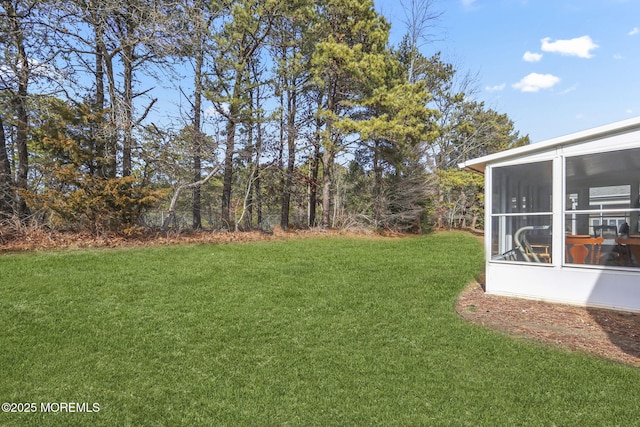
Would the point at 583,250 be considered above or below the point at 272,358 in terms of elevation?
above

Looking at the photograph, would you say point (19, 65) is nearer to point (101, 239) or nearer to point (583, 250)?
point (101, 239)

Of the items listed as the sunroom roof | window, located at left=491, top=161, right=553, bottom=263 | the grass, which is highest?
the sunroom roof

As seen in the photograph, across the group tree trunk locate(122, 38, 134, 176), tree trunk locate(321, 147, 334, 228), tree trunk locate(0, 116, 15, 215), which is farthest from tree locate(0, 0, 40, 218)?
tree trunk locate(321, 147, 334, 228)

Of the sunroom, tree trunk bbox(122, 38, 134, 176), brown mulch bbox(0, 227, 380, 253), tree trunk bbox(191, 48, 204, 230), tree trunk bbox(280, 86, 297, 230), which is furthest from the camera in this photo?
tree trunk bbox(280, 86, 297, 230)

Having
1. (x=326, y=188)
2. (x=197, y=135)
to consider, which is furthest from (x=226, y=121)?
(x=326, y=188)

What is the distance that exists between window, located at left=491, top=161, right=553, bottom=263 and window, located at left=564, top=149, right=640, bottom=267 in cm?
38

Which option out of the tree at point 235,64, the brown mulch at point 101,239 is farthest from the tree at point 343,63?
the brown mulch at point 101,239

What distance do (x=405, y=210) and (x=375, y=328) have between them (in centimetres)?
1237

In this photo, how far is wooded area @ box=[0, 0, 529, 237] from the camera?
30.5 feet

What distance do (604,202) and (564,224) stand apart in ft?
10.9

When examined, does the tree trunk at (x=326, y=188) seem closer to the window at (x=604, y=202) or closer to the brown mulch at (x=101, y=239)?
the brown mulch at (x=101, y=239)

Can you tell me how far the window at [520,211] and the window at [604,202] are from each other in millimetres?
377

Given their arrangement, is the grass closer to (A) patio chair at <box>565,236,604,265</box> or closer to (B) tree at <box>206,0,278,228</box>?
(A) patio chair at <box>565,236,604,265</box>

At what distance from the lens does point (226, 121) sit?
1343cm
